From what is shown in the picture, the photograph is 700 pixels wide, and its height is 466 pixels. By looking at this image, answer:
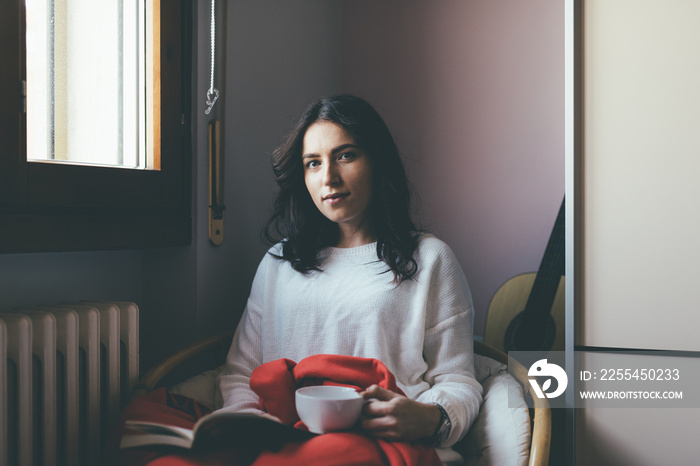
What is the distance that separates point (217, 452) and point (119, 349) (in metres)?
0.48

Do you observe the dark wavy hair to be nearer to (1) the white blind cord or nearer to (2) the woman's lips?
(2) the woman's lips

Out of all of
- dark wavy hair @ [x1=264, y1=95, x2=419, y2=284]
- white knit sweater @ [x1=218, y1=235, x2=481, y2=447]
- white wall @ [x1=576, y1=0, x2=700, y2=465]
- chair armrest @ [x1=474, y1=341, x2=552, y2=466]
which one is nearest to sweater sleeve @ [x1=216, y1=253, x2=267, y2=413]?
white knit sweater @ [x1=218, y1=235, x2=481, y2=447]

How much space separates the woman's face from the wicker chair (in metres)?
0.46

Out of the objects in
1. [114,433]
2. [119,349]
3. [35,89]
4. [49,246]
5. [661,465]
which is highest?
[35,89]

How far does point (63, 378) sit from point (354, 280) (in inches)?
25.4

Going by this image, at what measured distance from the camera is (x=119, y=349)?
1228 mm

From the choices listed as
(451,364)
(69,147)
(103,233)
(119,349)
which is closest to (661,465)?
(451,364)

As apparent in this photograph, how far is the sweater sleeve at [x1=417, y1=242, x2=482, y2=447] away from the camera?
3.68ft

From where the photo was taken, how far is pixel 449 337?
3.90 feet

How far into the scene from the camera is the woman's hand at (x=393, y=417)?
92cm

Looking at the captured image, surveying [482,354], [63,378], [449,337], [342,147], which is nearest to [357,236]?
[342,147]

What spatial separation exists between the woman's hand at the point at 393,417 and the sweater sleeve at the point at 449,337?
0.41ft

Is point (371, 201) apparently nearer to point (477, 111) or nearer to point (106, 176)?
point (106, 176)

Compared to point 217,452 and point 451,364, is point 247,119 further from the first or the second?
point 217,452
